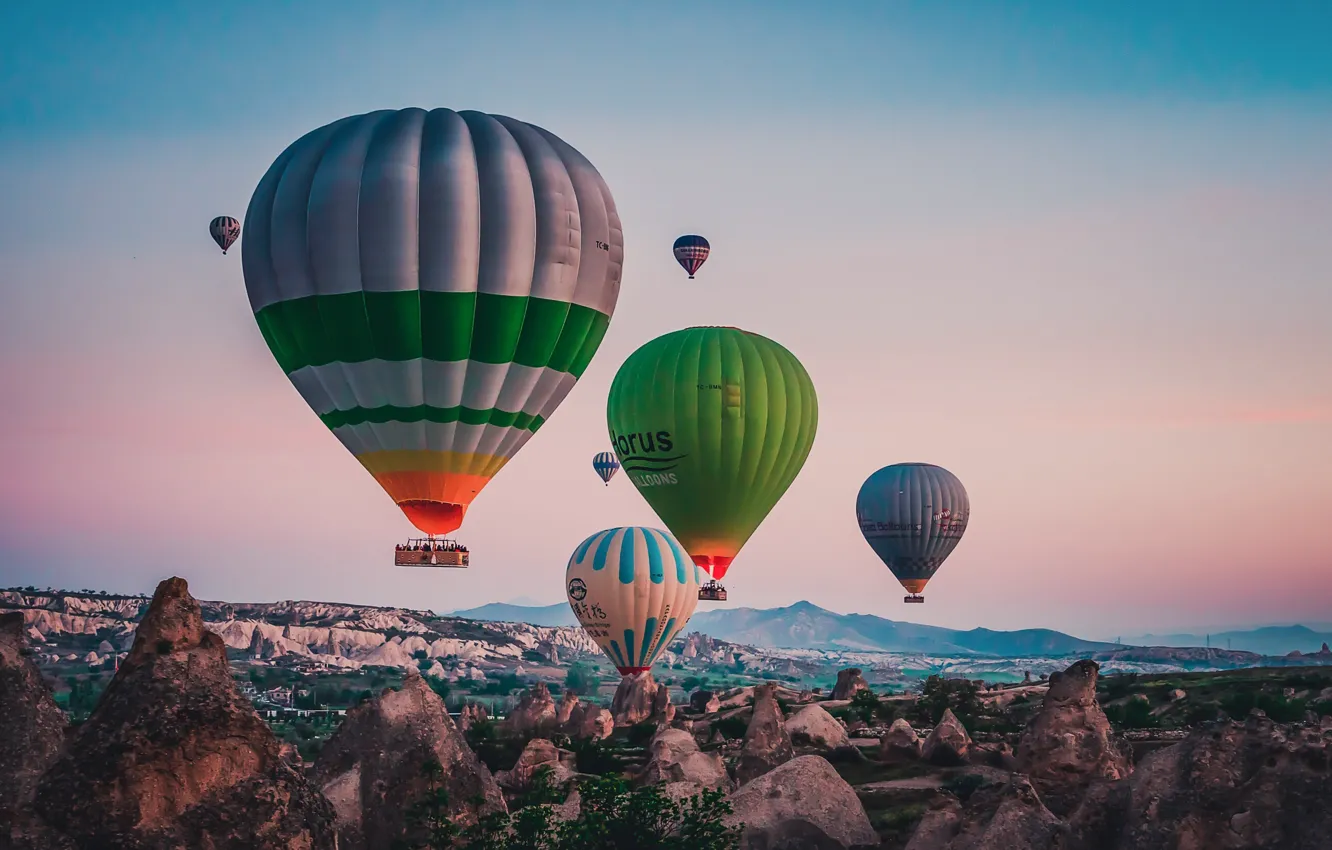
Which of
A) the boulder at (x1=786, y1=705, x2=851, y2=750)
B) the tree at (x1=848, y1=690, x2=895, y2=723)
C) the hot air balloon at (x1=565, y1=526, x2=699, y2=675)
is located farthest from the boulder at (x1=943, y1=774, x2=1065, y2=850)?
the tree at (x1=848, y1=690, x2=895, y2=723)

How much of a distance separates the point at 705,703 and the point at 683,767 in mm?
74234

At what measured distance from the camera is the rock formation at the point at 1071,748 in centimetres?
3925

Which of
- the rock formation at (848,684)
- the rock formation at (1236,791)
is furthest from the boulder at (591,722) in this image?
the rock formation at (1236,791)

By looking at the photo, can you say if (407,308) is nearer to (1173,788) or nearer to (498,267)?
(498,267)

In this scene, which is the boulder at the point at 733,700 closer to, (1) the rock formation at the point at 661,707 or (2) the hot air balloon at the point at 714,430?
(1) the rock formation at the point at 661,707

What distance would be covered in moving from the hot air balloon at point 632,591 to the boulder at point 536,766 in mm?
22183

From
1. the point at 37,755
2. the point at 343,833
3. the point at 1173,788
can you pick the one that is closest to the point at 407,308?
the point at 343,833

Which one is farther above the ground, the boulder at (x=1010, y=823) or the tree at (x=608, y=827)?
the boulder at (x=1010, y=823)

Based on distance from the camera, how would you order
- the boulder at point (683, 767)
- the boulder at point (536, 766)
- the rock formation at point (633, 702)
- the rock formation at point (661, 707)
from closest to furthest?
1. the boulder at point (683, 767)
2. the boulder at point (536, 766)
3. the rock formation at point (661, 707)
4. the rock formation at point (633, 702)

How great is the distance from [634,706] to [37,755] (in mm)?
77189

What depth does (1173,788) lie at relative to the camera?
25.6m

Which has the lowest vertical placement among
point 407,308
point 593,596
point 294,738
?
point 294,738

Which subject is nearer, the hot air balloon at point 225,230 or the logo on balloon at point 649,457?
the logo on balloon at point 649,457

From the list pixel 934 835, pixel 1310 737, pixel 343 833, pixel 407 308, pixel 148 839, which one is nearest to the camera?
pixel 148 839
